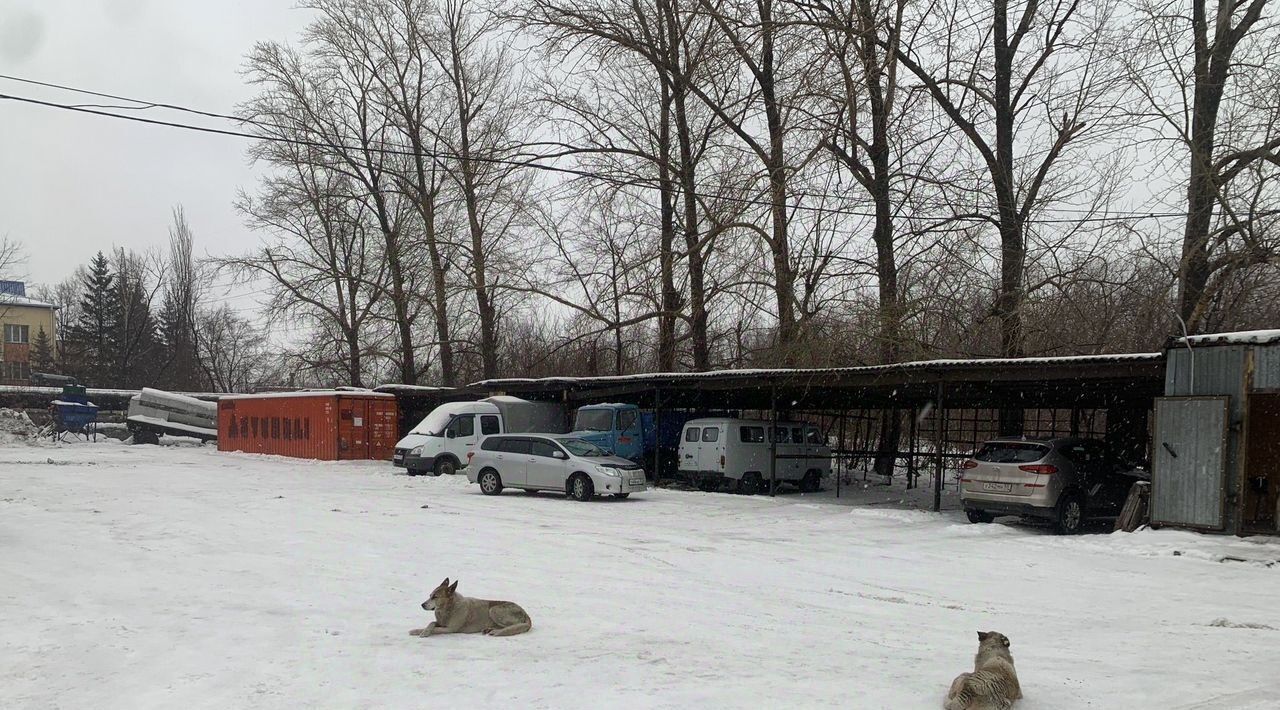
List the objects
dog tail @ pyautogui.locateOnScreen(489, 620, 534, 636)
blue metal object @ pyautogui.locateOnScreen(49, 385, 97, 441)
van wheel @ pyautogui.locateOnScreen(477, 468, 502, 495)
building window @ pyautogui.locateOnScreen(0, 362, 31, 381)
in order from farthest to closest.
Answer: building window @ pyautogui.locateOnScreen(0, 362, 31, 381) → blue metal object @ pyautogui.locateOnScreen(49, 385, 97, 441) → van wheel @ pyautogui.locateOnScreen(477, 468, 502, 495) → dog tail @ pyautogui.locateOnScreen(489, 620, 534, 636)

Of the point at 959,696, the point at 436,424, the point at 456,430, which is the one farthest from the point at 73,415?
the point at 959,696

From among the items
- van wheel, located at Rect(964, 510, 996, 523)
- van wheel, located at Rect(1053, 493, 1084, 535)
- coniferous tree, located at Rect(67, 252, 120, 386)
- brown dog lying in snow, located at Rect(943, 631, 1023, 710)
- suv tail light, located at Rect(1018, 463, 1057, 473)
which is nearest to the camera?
brown dog lying in snow, located at Rect(943, 631, 1023, 710)

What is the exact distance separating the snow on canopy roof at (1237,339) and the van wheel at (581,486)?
446 inches

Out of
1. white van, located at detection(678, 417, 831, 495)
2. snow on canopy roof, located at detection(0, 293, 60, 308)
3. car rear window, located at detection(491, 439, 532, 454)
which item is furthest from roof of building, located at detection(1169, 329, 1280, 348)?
snow on canopy roof, located at detection(0, 293, 60, 308)

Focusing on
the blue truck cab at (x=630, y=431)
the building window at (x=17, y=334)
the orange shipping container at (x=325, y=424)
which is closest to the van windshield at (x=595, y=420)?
the blue truck cab at (x=630, y=431)

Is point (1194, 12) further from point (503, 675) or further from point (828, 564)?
point (503, 675)

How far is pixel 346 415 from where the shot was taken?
33.8m

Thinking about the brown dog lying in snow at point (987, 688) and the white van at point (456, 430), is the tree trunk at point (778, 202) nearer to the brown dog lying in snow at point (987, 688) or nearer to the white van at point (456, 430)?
the white van at point (456, 430)

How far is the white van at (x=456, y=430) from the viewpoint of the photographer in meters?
27.5

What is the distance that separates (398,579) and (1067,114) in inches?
770

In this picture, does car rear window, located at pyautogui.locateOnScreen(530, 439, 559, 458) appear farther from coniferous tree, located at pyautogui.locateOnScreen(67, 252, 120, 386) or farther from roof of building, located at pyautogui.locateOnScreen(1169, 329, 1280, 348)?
coniferous tree, located at pyautogui.locateOnScreen(67, 252, 120, 386)

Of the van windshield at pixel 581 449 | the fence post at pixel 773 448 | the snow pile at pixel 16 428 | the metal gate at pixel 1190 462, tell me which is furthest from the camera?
the snow pile at pixel 16 428

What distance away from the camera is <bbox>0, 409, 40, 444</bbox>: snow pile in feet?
141

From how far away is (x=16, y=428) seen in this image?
44875 mm
